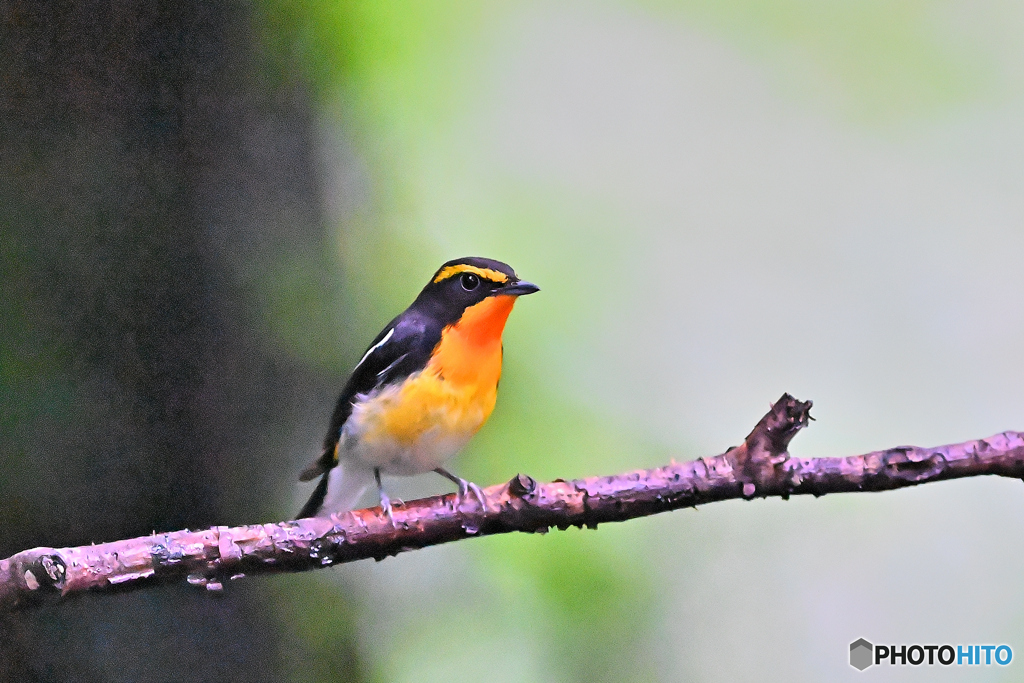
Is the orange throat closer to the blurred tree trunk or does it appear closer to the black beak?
the black beak

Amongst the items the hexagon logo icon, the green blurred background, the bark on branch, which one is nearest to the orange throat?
the bark on branch

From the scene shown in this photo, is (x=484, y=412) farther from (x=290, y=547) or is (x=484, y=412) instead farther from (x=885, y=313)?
(x=885, y=313)

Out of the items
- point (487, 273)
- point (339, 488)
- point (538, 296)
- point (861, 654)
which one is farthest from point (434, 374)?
point (861, 654)

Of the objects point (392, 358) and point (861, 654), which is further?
point (861, 654)

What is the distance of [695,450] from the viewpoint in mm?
1609

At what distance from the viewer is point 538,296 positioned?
153cm

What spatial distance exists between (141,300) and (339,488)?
1.58ft

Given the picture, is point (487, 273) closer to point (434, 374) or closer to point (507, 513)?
point (434, 374)

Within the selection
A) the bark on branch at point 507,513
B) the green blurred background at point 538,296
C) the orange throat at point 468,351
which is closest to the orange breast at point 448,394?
the orange throat at point 468,351

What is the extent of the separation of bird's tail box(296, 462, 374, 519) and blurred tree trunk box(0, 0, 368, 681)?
0.23m

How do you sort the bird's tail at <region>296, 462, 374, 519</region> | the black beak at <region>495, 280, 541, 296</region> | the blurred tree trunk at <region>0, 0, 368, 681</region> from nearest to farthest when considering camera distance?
1. the black beak at <region>495, 280, 541, 296</region>
2. the bird's tail at <region>296, 462, 374, 519</region>
3. the blurred tree trunk at <region>0, 0, 368, 681</region>

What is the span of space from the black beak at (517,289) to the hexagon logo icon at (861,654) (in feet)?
2.98

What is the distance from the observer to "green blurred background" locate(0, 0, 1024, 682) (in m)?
1.28

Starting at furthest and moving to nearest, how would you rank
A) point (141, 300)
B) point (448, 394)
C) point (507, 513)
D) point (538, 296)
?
1. point (538, 296)
2. point (141, 300)
3. point (448, 394)
4. point (507, 513)
